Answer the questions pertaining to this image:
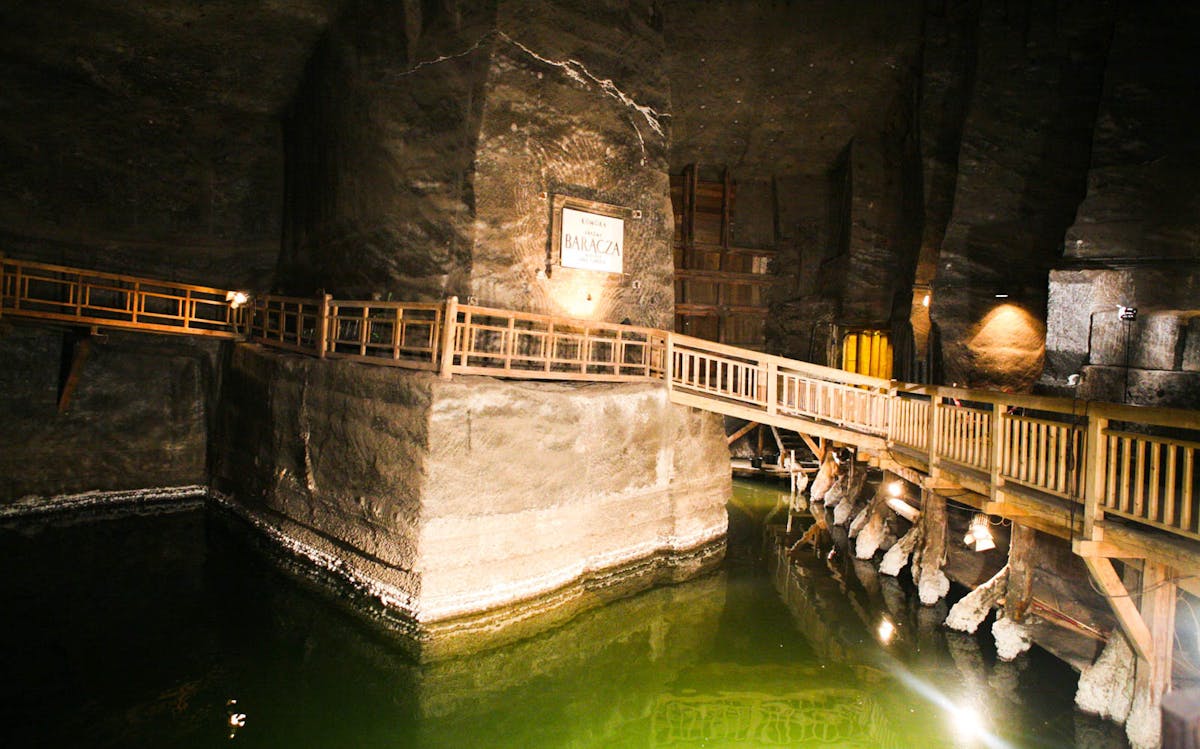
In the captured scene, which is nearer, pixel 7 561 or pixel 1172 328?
pixel 1172 328

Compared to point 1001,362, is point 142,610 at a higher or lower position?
lower

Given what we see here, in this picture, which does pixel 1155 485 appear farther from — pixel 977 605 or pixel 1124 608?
pixel 977 605

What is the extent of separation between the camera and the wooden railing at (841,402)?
232 inches

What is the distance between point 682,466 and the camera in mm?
11906

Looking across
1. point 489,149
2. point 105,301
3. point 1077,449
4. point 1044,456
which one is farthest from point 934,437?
point 105,301

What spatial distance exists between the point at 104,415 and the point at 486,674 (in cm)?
1113

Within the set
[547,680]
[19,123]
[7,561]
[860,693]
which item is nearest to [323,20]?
[19,123]

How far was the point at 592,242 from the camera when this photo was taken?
40.1 ft

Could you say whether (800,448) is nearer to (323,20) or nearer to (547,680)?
(547,680)

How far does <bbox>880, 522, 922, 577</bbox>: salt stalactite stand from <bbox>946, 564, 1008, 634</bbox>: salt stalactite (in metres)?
2.19

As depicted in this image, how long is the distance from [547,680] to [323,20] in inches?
527

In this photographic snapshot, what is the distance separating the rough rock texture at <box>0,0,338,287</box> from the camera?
1280cm

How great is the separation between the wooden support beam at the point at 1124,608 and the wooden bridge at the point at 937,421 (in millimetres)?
11

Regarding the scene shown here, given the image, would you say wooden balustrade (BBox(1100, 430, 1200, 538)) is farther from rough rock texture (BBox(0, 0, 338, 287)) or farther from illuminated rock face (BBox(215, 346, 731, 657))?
rough rock texture (BBox(0, 0, 338, 287))
